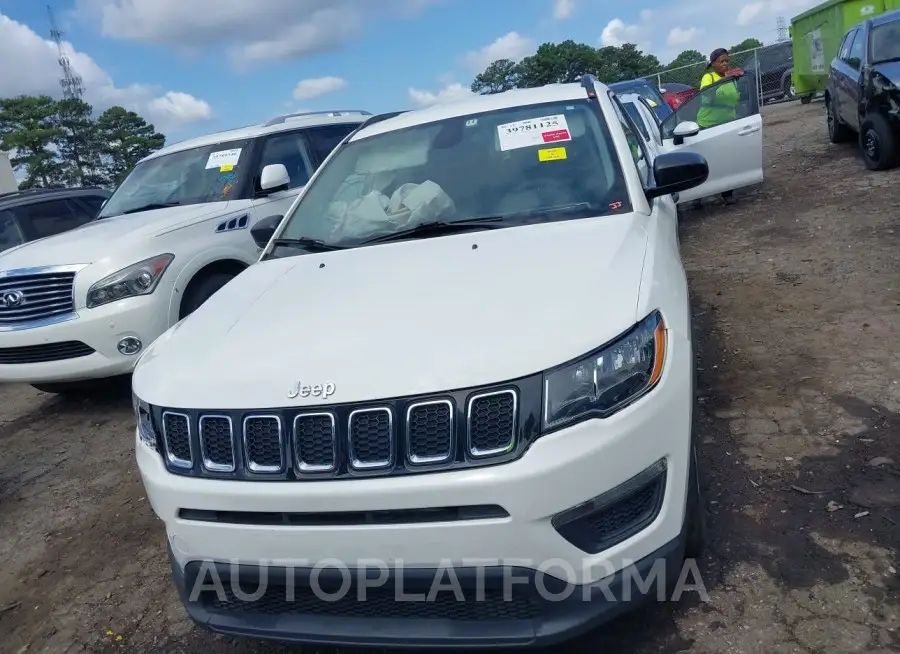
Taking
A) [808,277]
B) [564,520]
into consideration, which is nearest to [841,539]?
Answer: [564,520]

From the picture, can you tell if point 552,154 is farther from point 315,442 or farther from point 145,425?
point 145,425

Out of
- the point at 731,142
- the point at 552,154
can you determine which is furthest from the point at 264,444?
the point at 731,142

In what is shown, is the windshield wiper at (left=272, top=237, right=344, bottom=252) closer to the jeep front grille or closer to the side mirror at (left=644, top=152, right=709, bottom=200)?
the jeep front grille

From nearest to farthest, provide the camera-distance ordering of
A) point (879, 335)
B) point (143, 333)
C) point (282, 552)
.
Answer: point (282, 552) < point (879, 335) < point (143, 333)

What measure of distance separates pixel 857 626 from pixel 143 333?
419 cm

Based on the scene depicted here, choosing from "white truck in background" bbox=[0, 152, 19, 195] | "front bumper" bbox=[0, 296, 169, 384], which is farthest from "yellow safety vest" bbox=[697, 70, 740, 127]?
"white truck in background" bbox=[0, 152, 19, 195]

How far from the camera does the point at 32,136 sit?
41062 mm

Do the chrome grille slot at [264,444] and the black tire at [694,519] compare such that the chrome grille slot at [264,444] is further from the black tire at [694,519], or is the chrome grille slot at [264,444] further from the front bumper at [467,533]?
the black tire at [694,519]

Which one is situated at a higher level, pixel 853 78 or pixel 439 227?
pixel 853 78

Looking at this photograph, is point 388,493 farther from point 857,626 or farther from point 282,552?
point 857,626

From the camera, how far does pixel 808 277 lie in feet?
18.2

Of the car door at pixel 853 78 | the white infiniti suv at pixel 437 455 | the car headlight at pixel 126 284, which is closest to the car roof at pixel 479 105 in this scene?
the white infiniti suv at pixel 437 455

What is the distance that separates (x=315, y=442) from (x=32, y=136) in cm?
4702

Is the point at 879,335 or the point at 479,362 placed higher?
the point at 479,362
